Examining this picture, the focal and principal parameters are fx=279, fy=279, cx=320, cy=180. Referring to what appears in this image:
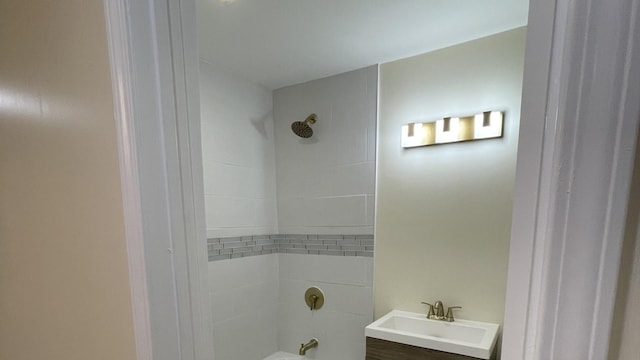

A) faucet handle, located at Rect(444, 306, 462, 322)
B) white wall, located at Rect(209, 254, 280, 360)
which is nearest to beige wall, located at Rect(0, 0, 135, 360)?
white wall, located at Rect(209, 254, 280, 360)

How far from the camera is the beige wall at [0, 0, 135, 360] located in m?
0.61

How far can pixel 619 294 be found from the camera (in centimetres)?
27

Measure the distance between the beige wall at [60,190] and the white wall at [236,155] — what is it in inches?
33.4

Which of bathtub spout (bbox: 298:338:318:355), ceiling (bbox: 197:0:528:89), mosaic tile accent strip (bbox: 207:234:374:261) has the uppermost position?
ceiling (bbox: 197:0:528:89)

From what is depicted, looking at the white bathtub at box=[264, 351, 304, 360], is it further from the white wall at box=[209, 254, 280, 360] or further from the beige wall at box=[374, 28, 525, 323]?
the beige wall at box=[374, 28, 525, 323]

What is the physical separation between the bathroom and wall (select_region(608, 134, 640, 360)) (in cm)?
135

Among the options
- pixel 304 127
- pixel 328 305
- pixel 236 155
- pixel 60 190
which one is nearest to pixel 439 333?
pixel 328 305

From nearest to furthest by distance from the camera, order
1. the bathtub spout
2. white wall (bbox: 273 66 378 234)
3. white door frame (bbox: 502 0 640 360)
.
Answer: white door frame (bbox: 502 0 640 360) → white wall (bbox: 273 66 378 234) → the bathtub spout

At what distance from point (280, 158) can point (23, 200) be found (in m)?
1.45

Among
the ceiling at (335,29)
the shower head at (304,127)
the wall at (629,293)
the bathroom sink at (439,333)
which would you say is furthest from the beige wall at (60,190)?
the shower head at (304,127)

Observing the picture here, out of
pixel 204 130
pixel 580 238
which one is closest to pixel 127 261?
pixel 580 238

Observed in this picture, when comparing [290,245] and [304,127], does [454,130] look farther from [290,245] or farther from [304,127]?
[290,245]

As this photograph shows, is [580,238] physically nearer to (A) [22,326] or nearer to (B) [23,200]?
(B) [23,200]

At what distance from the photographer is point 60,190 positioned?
0.74 meters
